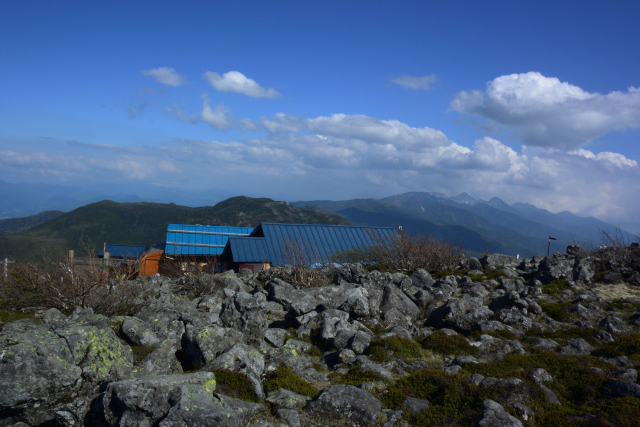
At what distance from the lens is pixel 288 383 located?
7094mm

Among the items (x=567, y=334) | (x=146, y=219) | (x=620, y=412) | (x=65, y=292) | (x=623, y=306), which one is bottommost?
(x=146, y=219)

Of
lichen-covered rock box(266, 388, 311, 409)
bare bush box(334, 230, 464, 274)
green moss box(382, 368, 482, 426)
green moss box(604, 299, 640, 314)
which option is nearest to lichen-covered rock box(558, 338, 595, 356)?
green moss box(382, 368, 482, 426)

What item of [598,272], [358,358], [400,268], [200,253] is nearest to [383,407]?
[358,358]

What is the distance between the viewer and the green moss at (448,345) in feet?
31.1

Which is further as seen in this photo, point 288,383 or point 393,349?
point 393,349

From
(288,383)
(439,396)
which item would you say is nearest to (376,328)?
(439,396)

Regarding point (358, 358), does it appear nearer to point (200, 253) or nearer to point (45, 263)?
point (45, 263)

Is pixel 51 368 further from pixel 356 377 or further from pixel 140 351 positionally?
pixel 356 377

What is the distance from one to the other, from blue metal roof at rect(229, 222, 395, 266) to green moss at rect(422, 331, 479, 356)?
42.1 ft

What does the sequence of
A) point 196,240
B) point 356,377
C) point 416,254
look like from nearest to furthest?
point 356,377, point 416,254, point 196,240

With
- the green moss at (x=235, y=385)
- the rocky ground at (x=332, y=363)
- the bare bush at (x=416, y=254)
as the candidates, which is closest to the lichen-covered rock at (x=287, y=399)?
the rocky ground at (x=332, y=363)

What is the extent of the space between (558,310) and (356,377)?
28.0 feet

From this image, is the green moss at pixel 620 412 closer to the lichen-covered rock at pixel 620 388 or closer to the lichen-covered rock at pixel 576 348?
the lichen-covered rock at pixel 620 388

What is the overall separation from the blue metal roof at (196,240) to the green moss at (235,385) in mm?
18923
